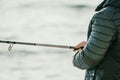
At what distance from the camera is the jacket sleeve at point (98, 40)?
17.4 ft

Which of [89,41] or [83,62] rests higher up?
[89,41]

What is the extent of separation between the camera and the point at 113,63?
5.38 metres

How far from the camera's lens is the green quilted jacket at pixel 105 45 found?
532 centimetres

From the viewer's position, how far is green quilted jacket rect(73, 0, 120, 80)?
532 cm

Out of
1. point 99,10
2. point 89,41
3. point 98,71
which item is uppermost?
point 99,10

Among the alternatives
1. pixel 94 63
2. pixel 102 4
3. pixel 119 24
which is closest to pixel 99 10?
pixel 102 4

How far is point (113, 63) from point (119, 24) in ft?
2.16

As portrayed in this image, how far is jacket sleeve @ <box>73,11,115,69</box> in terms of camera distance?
532 centimetres

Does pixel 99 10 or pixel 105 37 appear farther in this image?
pixel 99 10

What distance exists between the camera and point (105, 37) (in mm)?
5336

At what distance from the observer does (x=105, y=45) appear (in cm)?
536

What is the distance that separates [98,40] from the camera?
5371mm

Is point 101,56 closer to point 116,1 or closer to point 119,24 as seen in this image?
point 119,24

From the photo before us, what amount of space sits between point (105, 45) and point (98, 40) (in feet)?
0.47
